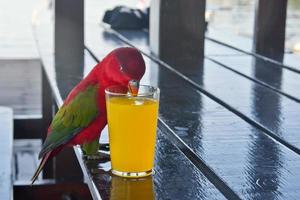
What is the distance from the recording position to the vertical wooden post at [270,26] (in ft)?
8.63

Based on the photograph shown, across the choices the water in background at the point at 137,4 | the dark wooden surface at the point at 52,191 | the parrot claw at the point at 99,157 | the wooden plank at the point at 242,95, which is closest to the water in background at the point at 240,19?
the water in background at the point at 137,4

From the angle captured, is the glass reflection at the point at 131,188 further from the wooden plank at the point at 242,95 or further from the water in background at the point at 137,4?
the water in background at the point at 137,4

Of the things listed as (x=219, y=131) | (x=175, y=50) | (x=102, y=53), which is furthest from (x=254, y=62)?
(x=219, y=131)

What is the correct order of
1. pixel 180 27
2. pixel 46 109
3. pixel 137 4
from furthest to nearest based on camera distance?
pixel 137 4 < pixel 46 109 < pixel 180 27

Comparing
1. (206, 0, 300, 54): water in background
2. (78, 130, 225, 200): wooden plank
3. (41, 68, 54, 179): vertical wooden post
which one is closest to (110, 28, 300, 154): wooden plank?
(78, 130, 225, 200): wooden plank

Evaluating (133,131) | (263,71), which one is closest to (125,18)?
(263,71)

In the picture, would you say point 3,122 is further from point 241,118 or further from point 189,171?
point 189,171

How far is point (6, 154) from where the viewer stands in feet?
5.99

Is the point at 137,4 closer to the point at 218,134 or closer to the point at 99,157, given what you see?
the point at 218,134

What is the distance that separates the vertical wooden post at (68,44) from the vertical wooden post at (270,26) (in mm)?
681

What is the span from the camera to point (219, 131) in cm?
128

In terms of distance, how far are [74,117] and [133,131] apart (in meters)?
0.15

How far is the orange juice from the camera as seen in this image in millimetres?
971

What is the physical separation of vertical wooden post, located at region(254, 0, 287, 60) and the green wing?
1618mm
